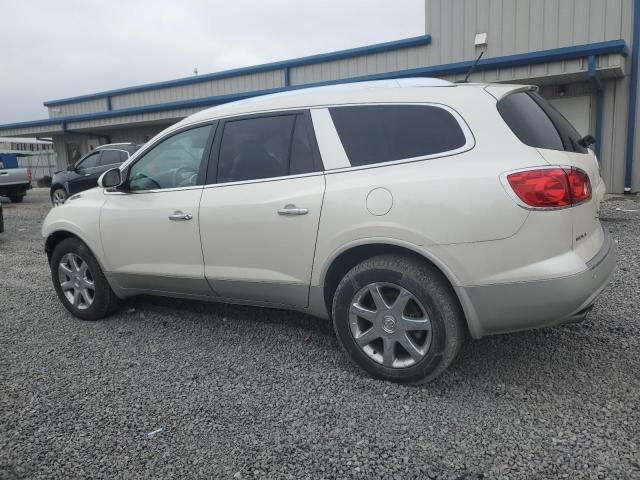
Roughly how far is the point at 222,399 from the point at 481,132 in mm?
2117

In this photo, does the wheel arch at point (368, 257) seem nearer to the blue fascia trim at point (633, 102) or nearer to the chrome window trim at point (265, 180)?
the chrome window trim at point (265, 180)

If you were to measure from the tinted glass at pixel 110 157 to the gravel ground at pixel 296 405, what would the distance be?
983 cm

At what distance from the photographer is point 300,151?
3.47 meters

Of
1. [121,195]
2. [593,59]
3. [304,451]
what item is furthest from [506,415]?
[593,59]

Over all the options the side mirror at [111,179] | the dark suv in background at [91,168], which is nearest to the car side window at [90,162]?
the dark suv in background at [91,168]

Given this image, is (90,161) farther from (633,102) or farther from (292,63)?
(633,102)

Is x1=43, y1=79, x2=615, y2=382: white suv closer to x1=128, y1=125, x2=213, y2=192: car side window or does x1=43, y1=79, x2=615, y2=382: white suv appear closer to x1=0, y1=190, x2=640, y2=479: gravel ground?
x1=128, y1=125, x2=213, y2=192: car side window

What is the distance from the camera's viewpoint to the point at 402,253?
3.07 m

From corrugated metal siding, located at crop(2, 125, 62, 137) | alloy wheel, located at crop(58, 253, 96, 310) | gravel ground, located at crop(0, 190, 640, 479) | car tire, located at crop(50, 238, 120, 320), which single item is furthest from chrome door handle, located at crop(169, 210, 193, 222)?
corrugated metal siding, located at crop(2, 125, 62, 137)

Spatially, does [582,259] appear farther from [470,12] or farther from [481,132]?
[470,12]

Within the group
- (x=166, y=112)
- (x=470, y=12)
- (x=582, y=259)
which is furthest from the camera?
(x=166, y=112)

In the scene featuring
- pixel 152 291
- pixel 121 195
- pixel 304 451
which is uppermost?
pixel 121 195

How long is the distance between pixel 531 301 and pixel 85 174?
13.4 m

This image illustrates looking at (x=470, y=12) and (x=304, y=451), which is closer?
(x=304, y=451)
